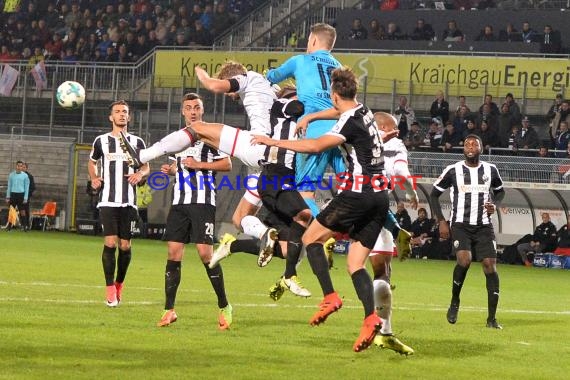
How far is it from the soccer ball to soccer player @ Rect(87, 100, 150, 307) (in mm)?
13650

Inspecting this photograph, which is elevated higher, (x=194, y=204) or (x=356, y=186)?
(x=356, y=186)

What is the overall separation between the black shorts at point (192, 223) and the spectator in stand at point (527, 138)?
17.7m

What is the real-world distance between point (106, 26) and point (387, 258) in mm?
31722

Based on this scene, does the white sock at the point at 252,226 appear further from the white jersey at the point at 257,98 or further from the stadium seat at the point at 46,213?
the stadium seat at the point at 46,213

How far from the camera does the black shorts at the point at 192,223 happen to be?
457 inches

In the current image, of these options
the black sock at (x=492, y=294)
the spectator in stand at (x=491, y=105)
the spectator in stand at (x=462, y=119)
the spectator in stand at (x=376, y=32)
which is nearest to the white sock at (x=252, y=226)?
the black sock at (x=492, y=294)

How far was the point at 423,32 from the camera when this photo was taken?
33.2 m

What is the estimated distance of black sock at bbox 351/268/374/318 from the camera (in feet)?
30.8

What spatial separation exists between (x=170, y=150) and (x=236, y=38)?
26813 mm

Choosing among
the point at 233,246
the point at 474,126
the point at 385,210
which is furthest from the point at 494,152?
the point at 385,210

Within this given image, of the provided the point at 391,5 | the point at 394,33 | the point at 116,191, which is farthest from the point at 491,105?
the point at 116,191

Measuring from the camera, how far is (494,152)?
28859 mm

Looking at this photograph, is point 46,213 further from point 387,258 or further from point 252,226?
point 387,258

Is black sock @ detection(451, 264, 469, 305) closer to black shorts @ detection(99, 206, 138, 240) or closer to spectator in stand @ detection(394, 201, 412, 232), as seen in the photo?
black shorts @ detection(99, 206, 138, 240)
